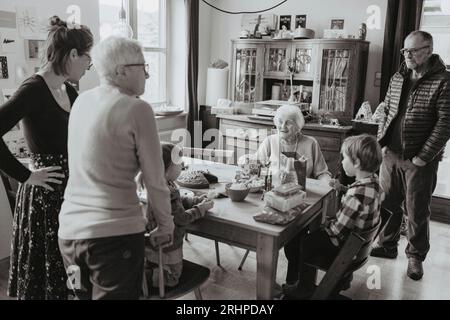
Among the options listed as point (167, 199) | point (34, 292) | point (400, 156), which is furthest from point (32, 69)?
point (400, 156)

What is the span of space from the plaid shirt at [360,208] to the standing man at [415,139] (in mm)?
1001

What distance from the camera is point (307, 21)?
15.1 ft

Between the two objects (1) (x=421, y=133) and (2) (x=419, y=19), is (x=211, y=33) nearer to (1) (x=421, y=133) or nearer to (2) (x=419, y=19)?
(2) (x=419, y=19)

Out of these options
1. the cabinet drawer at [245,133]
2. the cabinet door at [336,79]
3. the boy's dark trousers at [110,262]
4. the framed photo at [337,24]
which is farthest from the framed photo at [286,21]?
the boy's dark trousers at [110,262]

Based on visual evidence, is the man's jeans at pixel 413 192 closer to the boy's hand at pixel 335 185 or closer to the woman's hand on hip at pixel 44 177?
the boy's hand at pixel 335 185

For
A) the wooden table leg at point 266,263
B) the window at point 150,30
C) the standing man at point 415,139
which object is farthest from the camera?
the window at point 150,30

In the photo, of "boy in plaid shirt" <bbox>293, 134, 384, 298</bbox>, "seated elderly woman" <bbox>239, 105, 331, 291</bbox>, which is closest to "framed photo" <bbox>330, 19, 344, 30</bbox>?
"seated elderly woman" <bbox>239, 105, 331, 291</bbox>

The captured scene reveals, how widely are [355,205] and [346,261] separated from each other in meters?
0.29

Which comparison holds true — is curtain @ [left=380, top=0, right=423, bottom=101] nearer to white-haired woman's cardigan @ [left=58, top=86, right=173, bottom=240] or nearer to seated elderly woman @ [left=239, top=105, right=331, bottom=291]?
seated elderly woman @ [left=239, top=105, right=331, bottom=291]

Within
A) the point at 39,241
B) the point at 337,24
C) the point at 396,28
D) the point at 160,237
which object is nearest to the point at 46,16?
the point at 39,241

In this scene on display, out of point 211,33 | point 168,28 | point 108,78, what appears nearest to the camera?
point 108,78

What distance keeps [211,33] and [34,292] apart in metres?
4.14

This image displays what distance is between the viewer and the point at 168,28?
4926 millimetres

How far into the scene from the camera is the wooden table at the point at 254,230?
5.83 feet
